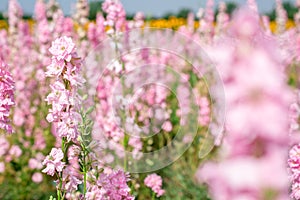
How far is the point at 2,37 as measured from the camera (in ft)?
28.1

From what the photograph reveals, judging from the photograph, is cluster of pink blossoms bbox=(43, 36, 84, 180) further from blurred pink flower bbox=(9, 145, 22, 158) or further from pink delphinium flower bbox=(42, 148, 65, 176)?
blurred pink flower bbox=(9, 145, 22, 158)

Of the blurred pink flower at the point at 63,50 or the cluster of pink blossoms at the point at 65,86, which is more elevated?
the blurred pink flower at the point at 63,50

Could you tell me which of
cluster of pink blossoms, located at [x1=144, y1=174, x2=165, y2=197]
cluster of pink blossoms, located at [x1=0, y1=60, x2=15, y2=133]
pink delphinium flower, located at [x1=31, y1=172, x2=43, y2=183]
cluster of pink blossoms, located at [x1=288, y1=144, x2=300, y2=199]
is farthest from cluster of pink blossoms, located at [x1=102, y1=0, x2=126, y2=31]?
cluster of pink blossoms, located at [x1=288, y1=144, x2=300, y2=199]

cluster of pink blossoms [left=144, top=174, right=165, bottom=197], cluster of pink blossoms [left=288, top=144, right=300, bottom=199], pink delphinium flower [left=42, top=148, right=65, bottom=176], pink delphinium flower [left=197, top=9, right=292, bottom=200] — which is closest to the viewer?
pink delphinium flower [left=197, top=9, right=292, bottom=200]

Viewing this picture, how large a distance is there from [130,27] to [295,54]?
3421 mm

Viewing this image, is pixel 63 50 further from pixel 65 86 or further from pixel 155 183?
pixel 155 183

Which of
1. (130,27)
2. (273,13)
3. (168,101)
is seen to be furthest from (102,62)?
(273,13)

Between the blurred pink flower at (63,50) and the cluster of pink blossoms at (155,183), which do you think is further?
the cluster of pink blossoms at (155,183)

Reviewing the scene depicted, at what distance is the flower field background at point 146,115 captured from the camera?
0.81 metres

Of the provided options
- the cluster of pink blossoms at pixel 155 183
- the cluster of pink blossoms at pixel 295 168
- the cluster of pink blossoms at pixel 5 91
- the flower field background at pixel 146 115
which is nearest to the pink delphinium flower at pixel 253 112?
the flower field background at pixel 146 115

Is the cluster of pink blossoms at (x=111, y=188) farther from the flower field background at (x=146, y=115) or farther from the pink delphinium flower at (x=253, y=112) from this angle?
the pink delphinium flower at (x=253, y=112)

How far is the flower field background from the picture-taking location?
2.67 ft

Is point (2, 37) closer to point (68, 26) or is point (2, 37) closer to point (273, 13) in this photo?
point (68, 26)

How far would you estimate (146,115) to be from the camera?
5.51 m
